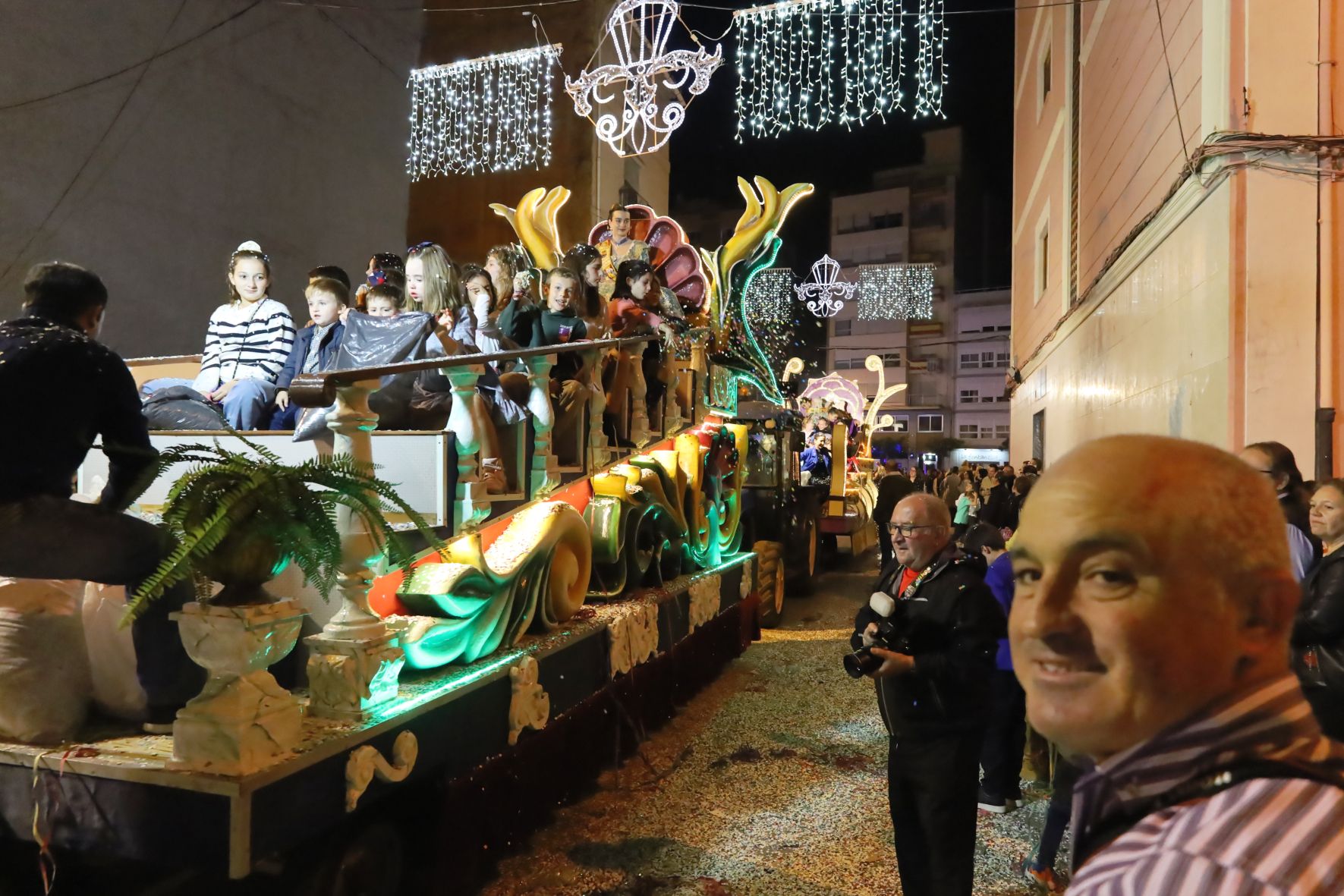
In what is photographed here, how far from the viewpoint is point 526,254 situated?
724cm

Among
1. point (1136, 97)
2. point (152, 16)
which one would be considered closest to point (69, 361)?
point (152, 16)

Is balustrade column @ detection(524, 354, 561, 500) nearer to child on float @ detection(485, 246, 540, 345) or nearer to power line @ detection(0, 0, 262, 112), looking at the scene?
child on float @ detection(485, 246, 540, 345)

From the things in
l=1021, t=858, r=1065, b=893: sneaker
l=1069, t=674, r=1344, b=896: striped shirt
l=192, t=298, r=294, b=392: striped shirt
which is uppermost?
l=192, t=298, r=294, b=392: striped shirt

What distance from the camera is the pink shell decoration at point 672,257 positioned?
8008mm

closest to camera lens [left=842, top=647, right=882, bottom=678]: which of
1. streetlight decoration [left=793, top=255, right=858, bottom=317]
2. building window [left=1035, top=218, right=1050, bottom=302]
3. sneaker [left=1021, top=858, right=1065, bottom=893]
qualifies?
sneaker [left=1021, top=858, right=1065, bottom=893]

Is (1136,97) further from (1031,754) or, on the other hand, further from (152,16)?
(152,16)

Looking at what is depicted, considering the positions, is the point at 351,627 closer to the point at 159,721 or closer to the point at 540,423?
the point at 159,721

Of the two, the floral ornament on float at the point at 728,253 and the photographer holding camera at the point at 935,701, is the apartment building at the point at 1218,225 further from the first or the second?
the photographer holding camera at the point at 935,701

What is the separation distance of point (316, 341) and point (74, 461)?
2.49m

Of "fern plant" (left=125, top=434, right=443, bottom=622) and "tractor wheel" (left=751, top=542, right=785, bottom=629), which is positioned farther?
"tractor wheel" (left=751, top=542, right=785, bottom=629)

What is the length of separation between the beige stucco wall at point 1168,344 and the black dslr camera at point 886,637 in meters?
2.85

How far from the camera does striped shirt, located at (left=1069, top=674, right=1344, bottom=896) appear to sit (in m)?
0.69

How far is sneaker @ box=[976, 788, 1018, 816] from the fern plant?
3.67m

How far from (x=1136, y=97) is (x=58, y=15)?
396 inches
